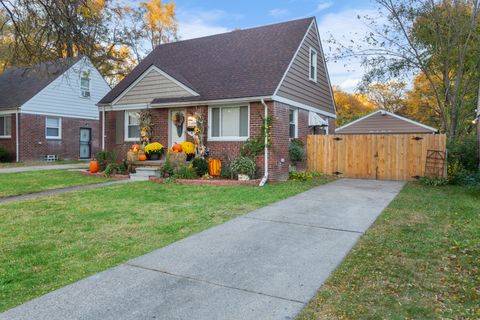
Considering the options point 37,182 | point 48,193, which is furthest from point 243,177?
point 37,182

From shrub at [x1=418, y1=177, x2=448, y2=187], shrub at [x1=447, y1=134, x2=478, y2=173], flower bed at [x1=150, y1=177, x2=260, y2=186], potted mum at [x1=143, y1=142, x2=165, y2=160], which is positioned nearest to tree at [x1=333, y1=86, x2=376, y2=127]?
shrub at [x1=447, y1=134, x2=478, y2=173]

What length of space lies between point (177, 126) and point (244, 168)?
3861 mm

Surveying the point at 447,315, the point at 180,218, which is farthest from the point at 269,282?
the point at 180,218

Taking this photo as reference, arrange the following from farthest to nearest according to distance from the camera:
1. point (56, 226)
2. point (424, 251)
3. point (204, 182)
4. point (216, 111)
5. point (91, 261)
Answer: point (216, 111) < point (204, 182) < point (56, 226) < point (424, 251) < point (91, 261)

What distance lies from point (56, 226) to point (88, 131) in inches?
765

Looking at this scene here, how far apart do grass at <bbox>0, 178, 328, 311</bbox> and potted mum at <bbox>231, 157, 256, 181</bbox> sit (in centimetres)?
123

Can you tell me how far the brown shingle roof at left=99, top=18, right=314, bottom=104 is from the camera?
494 inches

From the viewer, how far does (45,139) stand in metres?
21.0

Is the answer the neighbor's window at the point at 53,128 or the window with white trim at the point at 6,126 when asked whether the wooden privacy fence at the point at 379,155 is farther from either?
the window with white trim at the point at 6,126

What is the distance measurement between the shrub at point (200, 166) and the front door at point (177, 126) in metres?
1.84

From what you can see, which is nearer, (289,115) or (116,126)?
(289,115)

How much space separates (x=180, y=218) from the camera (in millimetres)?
6652

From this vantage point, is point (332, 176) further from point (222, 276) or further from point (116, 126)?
point (222, 276)

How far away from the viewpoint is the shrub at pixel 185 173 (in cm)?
1202
